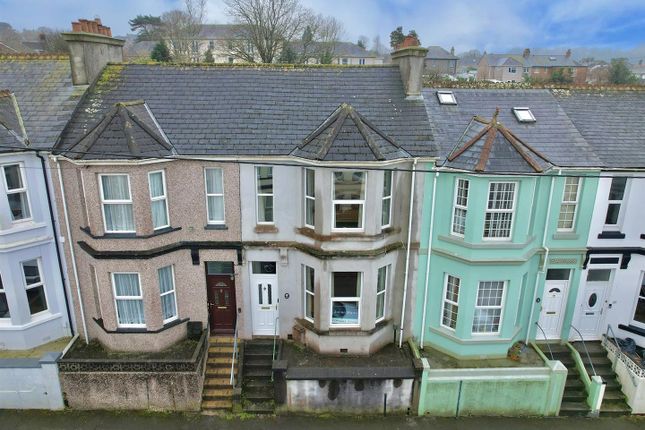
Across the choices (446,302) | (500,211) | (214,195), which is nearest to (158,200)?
(214,195)

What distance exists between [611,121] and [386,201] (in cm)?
922

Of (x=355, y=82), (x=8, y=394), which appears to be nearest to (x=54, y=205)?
(x=8, y=394)

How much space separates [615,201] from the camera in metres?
13.8

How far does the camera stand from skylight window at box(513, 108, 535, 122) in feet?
47.3

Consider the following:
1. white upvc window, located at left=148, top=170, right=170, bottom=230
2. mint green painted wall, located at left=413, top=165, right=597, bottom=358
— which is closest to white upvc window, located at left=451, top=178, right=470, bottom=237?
mint green painted wall, located at left=413, top=165, right=597, bottom=358

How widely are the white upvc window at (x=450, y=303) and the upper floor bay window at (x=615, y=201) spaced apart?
573cm

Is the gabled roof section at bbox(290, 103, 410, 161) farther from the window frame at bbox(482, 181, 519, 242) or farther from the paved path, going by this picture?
the paved path

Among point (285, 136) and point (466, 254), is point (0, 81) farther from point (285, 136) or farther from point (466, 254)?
point (466, 254)

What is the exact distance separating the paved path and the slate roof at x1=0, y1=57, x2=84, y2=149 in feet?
26.9

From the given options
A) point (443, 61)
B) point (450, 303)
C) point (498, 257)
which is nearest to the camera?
point (498, 257)

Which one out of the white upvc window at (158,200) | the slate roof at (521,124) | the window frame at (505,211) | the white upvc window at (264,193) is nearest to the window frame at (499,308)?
the window frame at (505,211)

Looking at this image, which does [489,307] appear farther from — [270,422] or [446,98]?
[270,422]

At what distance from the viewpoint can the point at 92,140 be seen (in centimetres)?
1191

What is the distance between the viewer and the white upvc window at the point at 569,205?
44.4 ft
